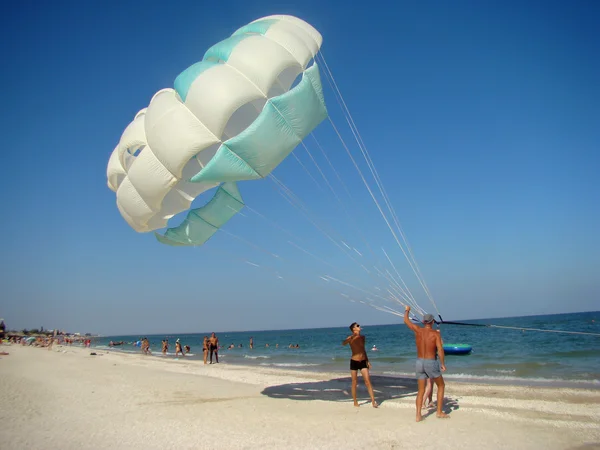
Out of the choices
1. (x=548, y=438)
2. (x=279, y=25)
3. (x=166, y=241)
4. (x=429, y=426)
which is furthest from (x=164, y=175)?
(x=548, y=438)

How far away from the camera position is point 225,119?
279 inches

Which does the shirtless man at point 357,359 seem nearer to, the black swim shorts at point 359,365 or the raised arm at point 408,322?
the black swim shorts at point 359,365

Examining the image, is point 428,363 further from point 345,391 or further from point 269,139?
point 269,139

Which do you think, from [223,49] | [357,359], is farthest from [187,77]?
[357,359]

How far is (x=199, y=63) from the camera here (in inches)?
302

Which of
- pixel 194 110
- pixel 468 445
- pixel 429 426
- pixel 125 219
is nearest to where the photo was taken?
pixel 468 445

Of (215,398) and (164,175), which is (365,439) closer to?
(215,398)

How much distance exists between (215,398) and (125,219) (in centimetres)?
419

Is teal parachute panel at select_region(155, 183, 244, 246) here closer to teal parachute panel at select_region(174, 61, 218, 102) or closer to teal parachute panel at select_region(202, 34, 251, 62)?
teal parachute panel at select_region(174, 61, 218, 102)

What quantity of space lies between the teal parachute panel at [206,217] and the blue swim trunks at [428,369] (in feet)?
15.2

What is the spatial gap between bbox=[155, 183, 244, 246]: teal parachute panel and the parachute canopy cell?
477 mm

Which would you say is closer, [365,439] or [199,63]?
[365,439]

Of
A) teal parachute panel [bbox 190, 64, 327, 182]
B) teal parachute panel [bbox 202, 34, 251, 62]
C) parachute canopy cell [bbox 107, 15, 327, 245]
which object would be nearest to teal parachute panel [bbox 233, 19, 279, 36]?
parachute canopy cell [bbox 107, 15, 327, 245]

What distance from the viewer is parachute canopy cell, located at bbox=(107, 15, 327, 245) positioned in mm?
7078
